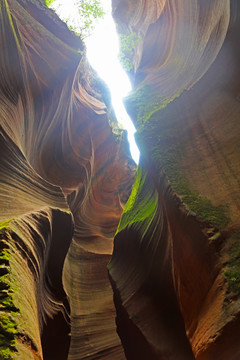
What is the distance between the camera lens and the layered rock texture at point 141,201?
192 inches

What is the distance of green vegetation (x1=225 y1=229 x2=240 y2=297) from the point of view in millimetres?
4548

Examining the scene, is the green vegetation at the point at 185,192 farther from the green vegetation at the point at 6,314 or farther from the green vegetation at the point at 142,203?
the green vegetation at the point at 6,314

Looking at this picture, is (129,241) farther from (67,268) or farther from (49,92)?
(49,92)

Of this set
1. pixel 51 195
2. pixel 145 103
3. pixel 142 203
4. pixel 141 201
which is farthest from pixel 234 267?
pixel 145 103

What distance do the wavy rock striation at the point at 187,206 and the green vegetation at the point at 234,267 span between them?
0.05 feet

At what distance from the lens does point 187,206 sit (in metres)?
5.80

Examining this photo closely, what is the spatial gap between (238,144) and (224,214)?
1725mm

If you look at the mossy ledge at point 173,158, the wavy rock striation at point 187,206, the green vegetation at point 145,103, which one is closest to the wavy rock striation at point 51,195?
the wavy rock striation at point 187,206

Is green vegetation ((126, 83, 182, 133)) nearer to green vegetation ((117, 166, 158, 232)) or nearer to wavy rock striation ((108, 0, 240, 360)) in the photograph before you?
wavy rock striation ((108, 0, 240, 360))

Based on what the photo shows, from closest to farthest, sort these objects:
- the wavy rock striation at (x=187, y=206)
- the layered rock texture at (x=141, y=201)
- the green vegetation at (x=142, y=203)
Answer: the layered rock texture at (x=141, y=201), the wavy rock striation at (x=187, y=206), the green vegetation at (x=142, y=203)

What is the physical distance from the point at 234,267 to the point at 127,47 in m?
13.3

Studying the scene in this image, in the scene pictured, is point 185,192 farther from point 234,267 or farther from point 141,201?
point 141,201

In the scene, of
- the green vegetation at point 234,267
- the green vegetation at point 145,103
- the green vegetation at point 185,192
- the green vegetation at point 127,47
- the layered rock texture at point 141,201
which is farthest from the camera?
the green vegetation at point 127,47

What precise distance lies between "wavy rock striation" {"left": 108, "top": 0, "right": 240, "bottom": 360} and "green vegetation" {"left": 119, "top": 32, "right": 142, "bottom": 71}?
146 inches
